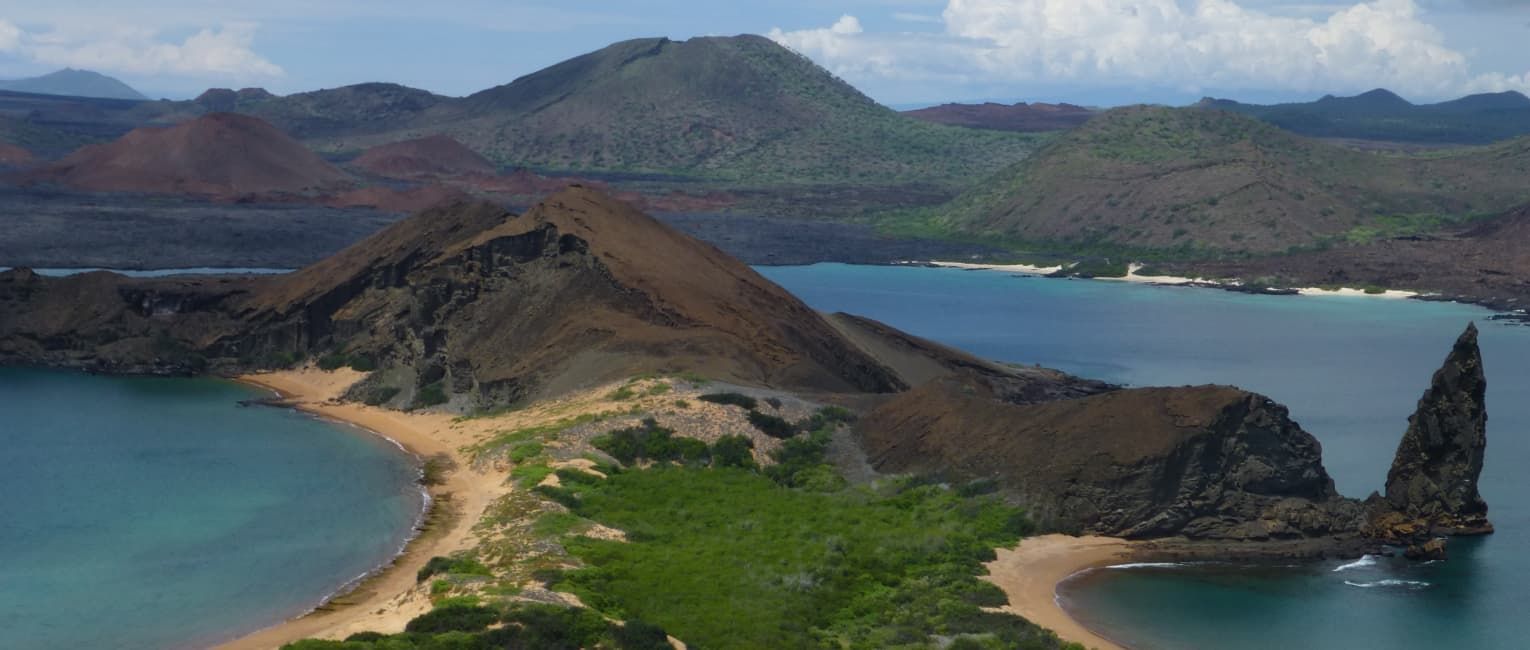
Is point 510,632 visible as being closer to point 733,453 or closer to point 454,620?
point 454,620

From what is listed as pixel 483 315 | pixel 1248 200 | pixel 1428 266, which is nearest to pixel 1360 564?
pixel 483 315

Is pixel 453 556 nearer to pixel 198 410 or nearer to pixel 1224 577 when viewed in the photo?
pixel 1224 577

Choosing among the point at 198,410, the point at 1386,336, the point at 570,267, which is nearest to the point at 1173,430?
the point at 570,267

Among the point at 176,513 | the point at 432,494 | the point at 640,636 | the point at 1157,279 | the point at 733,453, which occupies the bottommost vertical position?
the point at 176,513

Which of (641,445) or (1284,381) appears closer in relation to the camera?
(641,445)

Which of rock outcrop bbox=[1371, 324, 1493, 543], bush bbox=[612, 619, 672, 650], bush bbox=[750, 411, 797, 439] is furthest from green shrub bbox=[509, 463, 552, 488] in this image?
rock outcrop bbox=[1371, 324, 1493, 543]
